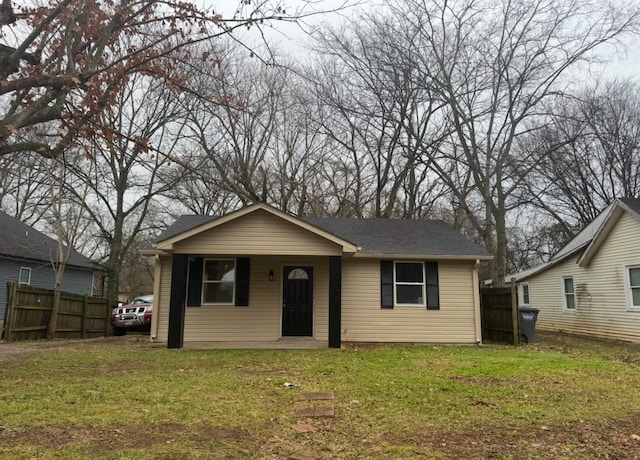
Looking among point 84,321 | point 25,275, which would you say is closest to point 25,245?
point 25,275

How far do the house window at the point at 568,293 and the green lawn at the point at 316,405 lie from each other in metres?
8.68

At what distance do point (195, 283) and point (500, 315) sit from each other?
28.2ft

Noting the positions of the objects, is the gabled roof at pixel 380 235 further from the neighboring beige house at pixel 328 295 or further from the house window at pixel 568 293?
the house window at pixel 568 293

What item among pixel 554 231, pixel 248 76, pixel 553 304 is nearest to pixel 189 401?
pixel 553 304

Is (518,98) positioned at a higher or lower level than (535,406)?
higher

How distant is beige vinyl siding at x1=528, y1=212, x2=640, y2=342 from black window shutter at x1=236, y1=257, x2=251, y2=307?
10.9m

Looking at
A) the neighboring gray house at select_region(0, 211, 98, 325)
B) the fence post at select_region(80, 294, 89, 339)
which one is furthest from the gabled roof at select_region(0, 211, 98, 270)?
the fence post at select_region(80, 294, 89, 339)

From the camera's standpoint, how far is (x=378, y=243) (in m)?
13.2

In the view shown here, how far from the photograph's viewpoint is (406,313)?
41.4ft

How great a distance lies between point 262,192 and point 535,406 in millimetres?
19220

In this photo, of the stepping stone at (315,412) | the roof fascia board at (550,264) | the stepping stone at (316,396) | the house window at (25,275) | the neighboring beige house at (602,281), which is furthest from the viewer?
the house window at (25,275)

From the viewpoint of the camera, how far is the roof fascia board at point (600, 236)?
1388 cm

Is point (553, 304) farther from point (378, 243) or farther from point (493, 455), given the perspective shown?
point (493, 455)

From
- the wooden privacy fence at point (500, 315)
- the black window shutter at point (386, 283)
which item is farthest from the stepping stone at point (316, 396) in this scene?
the wooden privacy fence at point (500, 315)
